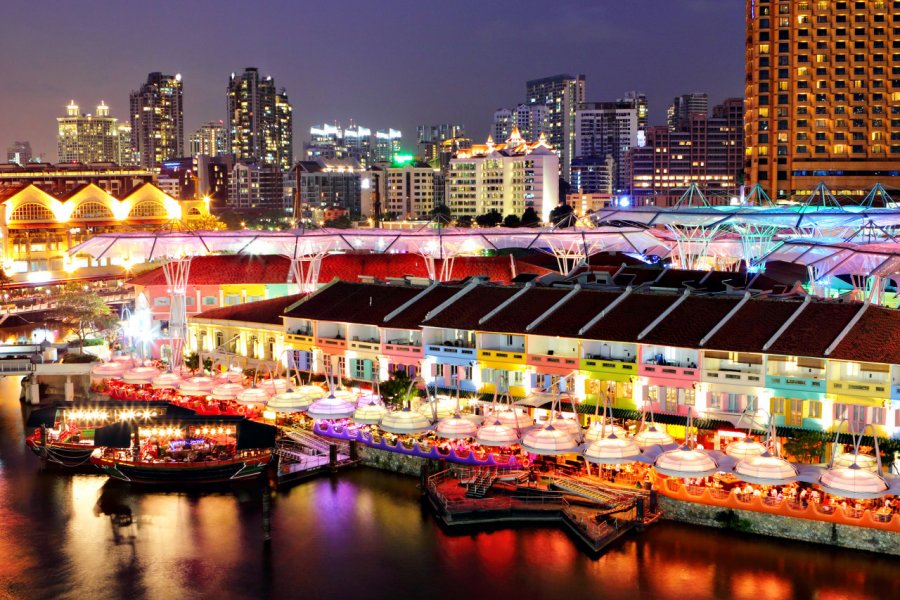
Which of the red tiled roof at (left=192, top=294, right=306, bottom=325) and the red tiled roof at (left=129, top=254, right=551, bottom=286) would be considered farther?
the red tiled roof at (left=129, top=254, right=551, bottom=286)

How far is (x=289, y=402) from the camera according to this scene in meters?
34.7


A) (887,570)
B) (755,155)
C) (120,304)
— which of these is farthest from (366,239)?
(755,155)

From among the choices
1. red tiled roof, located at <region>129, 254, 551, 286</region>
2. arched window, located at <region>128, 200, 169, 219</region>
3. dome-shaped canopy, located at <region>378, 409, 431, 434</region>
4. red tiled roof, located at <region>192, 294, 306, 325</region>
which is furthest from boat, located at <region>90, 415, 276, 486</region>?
arched window, located at <region>128, 200, 169, 219</region>

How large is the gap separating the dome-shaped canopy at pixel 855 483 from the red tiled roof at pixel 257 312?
2205cm

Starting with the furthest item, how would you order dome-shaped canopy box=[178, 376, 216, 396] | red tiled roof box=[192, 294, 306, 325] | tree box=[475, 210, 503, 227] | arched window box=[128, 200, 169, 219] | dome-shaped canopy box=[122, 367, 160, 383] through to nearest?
tree box=[475, 210, 503, 227]
arched window box=[128, 200, 169, 219]
red tiled roof box=[192, 294, 306, 325]
dome-shaped canopy box=[122, 367, 160, 383]
dome-shaped canopy box=[178, 376, 216, 396]

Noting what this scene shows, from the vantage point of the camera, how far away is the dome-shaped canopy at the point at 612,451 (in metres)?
27.8

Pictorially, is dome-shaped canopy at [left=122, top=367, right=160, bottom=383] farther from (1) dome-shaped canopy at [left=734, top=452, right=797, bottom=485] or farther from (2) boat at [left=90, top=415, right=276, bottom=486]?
(1) dome-shaped canopy at [left=734, top=452, right=797, bottom=485]

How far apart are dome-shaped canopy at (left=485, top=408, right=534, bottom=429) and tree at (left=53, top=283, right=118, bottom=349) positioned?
32463mm

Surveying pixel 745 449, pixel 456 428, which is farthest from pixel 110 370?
pixel 745 449

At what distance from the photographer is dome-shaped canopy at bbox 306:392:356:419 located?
33406 millimetres

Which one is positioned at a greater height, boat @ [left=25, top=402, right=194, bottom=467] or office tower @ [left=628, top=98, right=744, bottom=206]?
office tower @ [left=628, top=98, right=744, bottom=206]

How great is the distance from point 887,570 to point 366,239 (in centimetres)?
4016

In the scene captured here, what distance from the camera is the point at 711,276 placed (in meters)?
47.2

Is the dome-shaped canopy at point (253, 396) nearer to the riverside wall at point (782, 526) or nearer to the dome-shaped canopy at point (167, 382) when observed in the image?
the dome-shaped canopy at point (167, 382)
